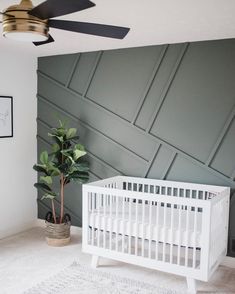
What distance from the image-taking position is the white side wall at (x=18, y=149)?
13.5 ft

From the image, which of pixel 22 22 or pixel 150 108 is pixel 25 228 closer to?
pixel 150 108

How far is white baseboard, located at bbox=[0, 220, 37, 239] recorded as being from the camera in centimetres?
418

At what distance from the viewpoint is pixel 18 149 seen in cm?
432

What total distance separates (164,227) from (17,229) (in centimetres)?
227

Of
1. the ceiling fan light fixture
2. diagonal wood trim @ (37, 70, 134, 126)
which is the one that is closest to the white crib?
diagonal wood trim @ (37, 70, 134, 126)

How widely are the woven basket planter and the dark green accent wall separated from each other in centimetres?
39

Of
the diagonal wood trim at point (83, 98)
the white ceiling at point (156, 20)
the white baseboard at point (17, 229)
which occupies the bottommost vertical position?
the white baseboard at point (17, 229)

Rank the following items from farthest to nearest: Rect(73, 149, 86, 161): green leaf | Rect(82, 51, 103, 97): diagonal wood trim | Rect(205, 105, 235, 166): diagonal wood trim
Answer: Rect(82, 51, 103, 97): diagonal wood trim
Rect(73, 149, 86, 161): green leaf
Rect(205, 105, 235, 166): diagonal wood trim

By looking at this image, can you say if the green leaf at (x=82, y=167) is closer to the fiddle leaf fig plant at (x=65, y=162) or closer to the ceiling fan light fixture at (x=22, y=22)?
the fiddle leaf fig plant at (x=65, y=162)

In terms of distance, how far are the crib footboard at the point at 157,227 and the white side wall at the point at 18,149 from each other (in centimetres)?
136

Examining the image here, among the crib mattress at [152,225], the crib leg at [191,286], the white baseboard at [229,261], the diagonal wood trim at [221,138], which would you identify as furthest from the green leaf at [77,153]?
the white baseboard at [229,261]

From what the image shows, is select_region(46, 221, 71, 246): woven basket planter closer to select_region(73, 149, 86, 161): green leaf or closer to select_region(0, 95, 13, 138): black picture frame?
select_region(73, 149, 86, 161): green leaf

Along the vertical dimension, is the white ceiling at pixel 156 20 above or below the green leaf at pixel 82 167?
above

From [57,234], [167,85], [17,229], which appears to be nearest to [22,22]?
[167,85]
